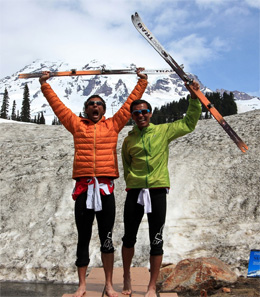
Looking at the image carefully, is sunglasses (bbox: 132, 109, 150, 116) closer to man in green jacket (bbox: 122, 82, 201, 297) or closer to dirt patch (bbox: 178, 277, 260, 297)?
man in green jacket (bbox: 122, 82, 201, 297)

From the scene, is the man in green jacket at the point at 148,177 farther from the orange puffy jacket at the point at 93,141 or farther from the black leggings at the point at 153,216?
the orange puffy jacket at the point at 93,141

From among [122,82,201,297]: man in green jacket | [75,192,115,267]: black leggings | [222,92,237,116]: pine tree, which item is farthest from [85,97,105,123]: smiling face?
[222,92,237,116]: pine tree

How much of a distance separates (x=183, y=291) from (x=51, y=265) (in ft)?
11.8

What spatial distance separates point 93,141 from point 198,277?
171 inches

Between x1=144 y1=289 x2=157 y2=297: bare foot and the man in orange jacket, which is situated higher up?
the man in orange jacket

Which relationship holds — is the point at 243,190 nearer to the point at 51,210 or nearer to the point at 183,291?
the point at 183,291

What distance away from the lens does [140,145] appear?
5512mm

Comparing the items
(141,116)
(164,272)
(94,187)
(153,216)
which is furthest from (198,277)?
(141,116)

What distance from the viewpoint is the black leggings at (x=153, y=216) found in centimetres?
529

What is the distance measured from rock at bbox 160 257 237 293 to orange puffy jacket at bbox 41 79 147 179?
3.70 meters

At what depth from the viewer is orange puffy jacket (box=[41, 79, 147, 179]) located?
538 centimetres

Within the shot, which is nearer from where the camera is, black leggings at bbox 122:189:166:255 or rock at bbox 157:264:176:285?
black leggings at bbox 122:189:166:255

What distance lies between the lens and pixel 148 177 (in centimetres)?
532

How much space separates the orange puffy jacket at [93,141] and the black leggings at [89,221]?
41 cm
